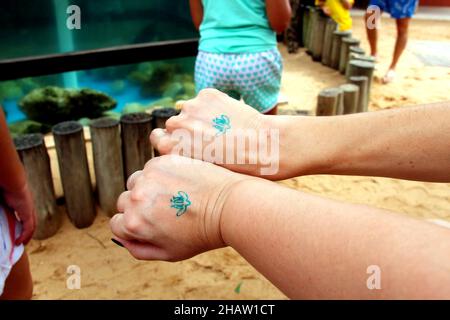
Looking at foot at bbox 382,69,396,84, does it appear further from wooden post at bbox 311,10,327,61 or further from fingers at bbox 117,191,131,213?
fingers at bbox 117,191,131,213

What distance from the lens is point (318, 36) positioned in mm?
5531

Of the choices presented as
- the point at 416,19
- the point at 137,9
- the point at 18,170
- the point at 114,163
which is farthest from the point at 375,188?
the point at 137,9

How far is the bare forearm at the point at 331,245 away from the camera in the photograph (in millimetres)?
456

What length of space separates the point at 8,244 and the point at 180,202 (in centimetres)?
72

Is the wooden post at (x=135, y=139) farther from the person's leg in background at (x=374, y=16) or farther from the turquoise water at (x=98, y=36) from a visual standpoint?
the turquoise water at (x=98, y=36)

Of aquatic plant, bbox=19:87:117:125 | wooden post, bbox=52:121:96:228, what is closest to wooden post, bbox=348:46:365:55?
wooden post, bbox=52:121:96:228

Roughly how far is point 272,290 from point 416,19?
23.2ft

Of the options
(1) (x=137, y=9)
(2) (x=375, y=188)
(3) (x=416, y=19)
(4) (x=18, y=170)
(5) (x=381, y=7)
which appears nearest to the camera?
(4) (x=18, y=170)

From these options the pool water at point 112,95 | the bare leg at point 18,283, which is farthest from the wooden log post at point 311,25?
the bare leg at point 18,283

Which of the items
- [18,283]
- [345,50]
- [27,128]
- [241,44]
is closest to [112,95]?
[27,128]

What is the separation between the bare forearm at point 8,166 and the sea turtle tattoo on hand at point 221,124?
56cm

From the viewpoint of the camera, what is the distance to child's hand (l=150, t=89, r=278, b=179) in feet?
2.94

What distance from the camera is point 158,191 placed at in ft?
2.42

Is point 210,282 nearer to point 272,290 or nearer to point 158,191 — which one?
point 272,290
